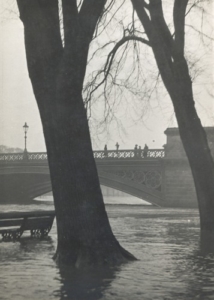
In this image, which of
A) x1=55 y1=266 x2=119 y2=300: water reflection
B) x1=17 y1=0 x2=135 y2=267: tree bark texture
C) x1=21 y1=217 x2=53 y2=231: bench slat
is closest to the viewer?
x1=55 y1=266 x2=119 y2=300: water reflection

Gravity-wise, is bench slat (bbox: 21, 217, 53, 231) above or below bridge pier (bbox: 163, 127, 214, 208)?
below

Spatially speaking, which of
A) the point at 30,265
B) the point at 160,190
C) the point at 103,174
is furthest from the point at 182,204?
the point at 30,265

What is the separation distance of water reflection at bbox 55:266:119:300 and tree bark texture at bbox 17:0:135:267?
44 centimetres

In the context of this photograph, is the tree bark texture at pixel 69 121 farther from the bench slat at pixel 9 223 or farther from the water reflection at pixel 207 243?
the bench slat at pixel 9 223

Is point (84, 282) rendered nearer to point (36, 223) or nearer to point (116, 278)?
point (116, 278)

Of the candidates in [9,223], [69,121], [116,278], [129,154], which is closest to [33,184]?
[129,154]

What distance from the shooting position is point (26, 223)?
46.6ft

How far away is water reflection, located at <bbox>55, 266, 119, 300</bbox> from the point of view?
23.7 ft

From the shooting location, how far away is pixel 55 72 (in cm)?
942

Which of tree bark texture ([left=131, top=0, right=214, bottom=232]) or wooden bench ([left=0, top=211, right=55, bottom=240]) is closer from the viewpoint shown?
wooden bench ([left=0, top=211, right=55, bottom=240])

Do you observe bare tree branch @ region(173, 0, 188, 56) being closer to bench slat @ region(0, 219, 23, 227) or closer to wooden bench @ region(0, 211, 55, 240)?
wooden bench @ region(0, 211, 55, 240)

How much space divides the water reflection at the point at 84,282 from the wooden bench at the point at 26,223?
4.55 metres

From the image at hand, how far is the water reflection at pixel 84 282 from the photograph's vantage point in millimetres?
7223

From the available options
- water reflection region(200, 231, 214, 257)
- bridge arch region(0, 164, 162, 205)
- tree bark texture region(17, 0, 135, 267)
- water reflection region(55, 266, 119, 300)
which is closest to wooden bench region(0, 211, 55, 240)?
water reflection region(200, 231, 214, 257)
